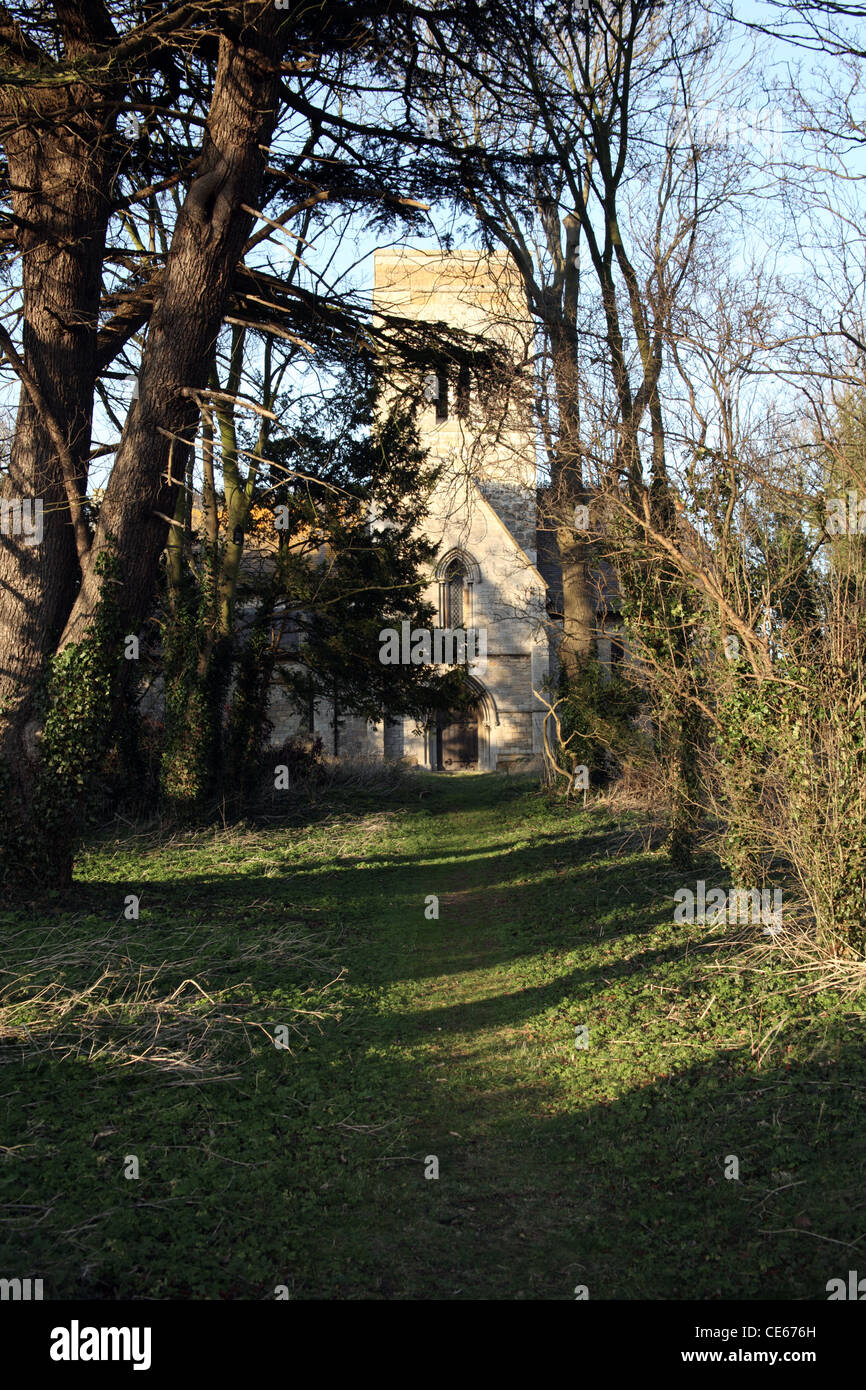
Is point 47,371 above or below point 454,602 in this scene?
below

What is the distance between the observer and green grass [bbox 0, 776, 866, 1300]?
4.02 meters

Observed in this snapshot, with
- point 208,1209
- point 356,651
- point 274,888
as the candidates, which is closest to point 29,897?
point 274,888

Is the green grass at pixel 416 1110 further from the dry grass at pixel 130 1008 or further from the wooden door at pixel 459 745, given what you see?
the wooden door at pixel 459 745

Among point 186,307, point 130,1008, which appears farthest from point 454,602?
point 130,1008

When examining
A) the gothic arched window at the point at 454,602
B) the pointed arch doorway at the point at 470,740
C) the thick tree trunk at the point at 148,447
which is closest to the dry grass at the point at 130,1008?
the thick tree trunk at the point at 148,447

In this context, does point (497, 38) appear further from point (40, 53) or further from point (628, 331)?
point (40, 53)

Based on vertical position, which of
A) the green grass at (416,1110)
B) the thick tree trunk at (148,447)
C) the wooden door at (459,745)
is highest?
the thick tree trunk at (148,447)

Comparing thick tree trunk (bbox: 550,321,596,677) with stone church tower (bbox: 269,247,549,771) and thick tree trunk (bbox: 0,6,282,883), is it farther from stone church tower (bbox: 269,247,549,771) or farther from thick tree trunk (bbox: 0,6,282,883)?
stone church tower (bbox: 269,247,549,771)

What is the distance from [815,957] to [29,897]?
6.80 meters

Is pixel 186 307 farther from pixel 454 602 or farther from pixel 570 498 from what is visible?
pixel 454 602

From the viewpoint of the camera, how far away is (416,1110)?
5.62 metres

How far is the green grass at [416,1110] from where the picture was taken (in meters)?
4.02

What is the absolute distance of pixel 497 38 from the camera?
10195mm

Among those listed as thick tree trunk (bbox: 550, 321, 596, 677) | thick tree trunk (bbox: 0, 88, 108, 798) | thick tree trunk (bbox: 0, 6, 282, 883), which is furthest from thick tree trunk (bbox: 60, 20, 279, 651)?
thick tree trunk (bbox: 550, 321, 596, 677)
